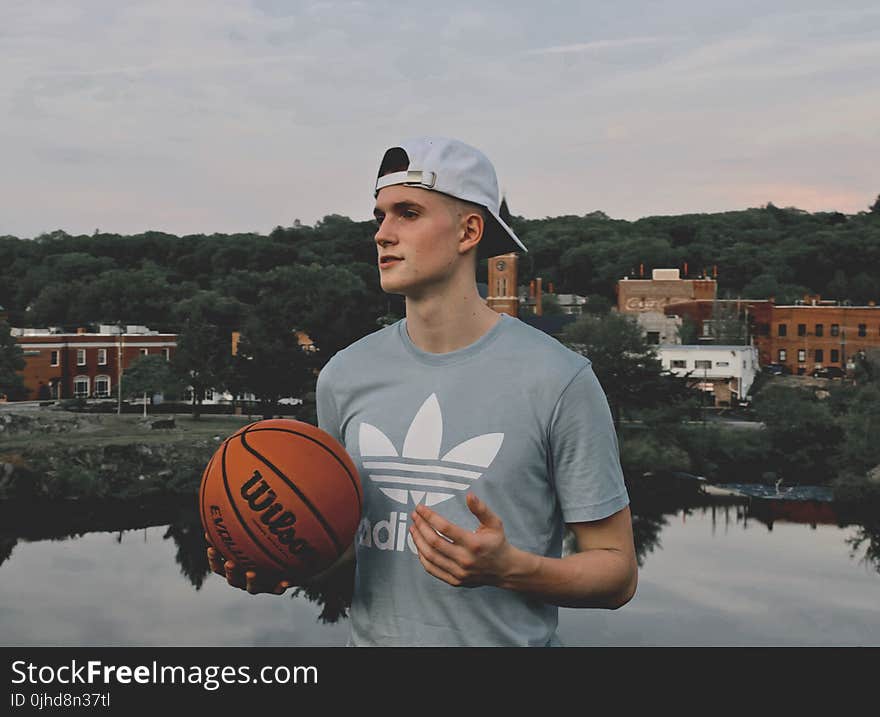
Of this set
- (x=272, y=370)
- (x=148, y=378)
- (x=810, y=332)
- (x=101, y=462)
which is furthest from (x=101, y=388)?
(x=810, y=332)

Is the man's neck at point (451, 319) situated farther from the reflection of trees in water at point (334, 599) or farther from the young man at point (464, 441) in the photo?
the reflection of trees in water at point (334, 599)

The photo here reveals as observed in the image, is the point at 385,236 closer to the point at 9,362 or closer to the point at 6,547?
the point at 6,547

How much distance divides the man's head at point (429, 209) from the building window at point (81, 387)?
2161 inches

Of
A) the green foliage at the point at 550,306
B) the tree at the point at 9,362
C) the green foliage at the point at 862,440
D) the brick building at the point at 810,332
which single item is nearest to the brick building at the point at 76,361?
the tree at the point at 9,362

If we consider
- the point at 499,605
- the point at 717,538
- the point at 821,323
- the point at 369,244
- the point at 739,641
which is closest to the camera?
the point at 499,605

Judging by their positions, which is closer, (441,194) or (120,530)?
(441,194)

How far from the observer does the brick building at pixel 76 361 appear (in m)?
53.7

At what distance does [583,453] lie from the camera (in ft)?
7.50

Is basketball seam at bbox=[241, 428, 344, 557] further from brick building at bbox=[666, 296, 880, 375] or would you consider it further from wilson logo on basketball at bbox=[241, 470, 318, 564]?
brick building at bbox=[666, 296, 880, 375]

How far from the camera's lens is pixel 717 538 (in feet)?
122

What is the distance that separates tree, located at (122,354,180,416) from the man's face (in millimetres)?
49978
